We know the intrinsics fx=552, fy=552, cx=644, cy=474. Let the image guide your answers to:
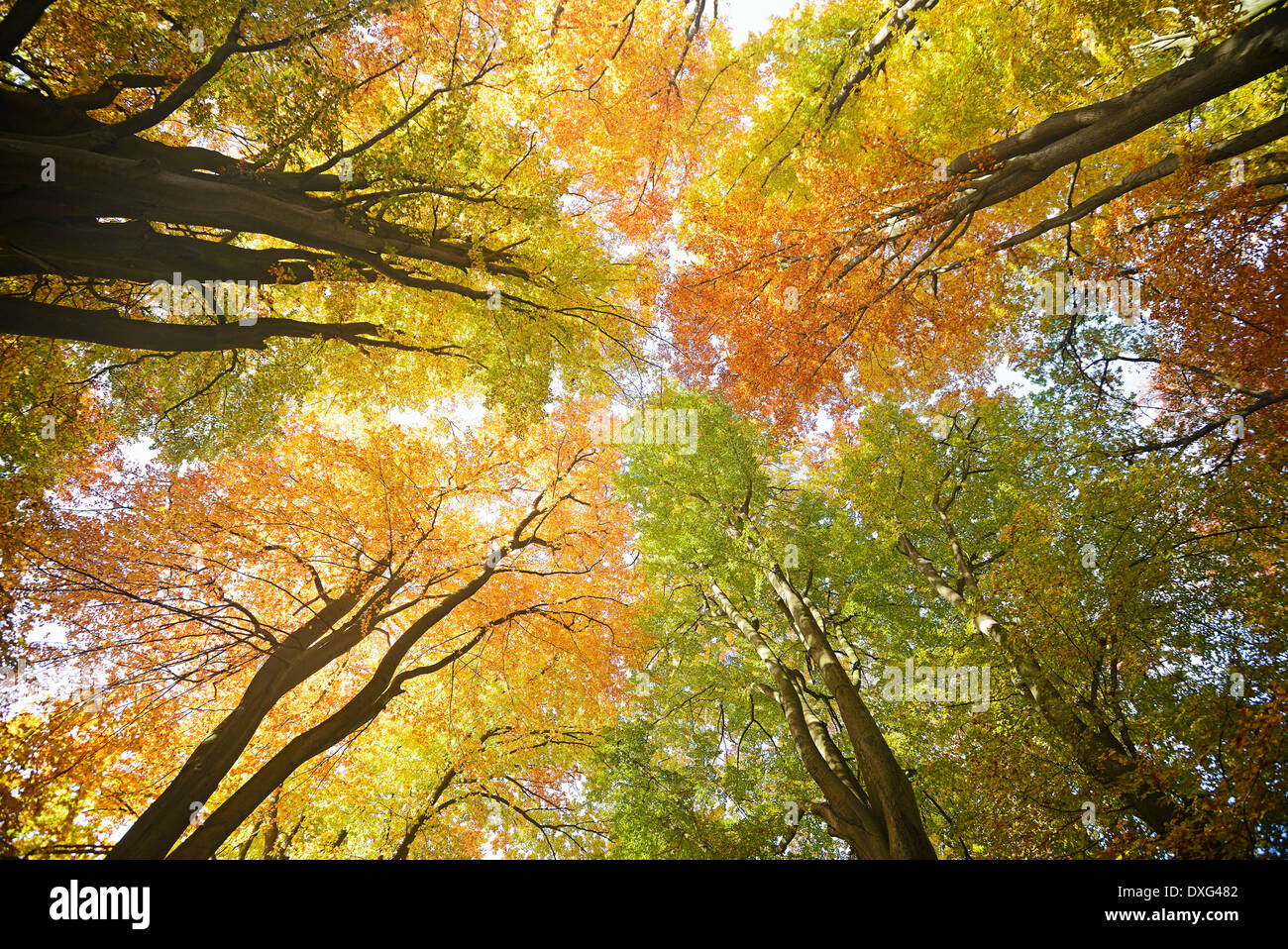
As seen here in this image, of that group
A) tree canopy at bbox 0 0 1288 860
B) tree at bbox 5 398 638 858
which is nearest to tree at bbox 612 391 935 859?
tree canopy at bbox 0 0 1288 860

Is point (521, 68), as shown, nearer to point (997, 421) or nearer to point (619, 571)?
point (619, 571)

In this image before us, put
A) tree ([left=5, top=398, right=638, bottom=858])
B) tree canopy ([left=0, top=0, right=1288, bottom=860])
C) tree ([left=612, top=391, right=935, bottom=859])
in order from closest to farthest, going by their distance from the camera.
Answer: tree canopy ([left=0, top=0, right=1288, bottom=860]) < tree ([left=5, top=398, right=638, bottom=858]) < tree ([left=612, top=391, right=935, bottom=859])

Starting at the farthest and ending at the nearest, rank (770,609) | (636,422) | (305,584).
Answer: (636,422)
(770,609)
(305,584)

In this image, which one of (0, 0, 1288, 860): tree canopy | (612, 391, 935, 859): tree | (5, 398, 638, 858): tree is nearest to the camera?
(0, 0, 1288, 860): tree canopy

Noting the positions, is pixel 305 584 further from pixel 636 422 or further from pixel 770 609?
pixel 770 609

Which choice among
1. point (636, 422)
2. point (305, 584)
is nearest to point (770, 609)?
point (636, 422)

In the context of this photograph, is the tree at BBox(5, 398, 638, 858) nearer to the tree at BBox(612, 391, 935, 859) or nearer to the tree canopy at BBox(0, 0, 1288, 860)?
the tree canopy at BBox(0, 0, 1288, 860)

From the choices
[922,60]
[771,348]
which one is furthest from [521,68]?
[922,60]

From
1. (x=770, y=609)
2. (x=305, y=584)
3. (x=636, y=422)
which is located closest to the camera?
(x=305, y=584)

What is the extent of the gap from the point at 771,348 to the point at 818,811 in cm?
676

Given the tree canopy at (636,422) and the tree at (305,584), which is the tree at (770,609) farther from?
the tree at (305,584)

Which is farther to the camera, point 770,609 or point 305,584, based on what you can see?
point 770,609

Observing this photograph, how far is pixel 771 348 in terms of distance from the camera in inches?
342

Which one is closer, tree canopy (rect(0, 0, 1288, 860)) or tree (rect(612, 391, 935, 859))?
tree canopy (rect(0, 0, 1288, 860))
